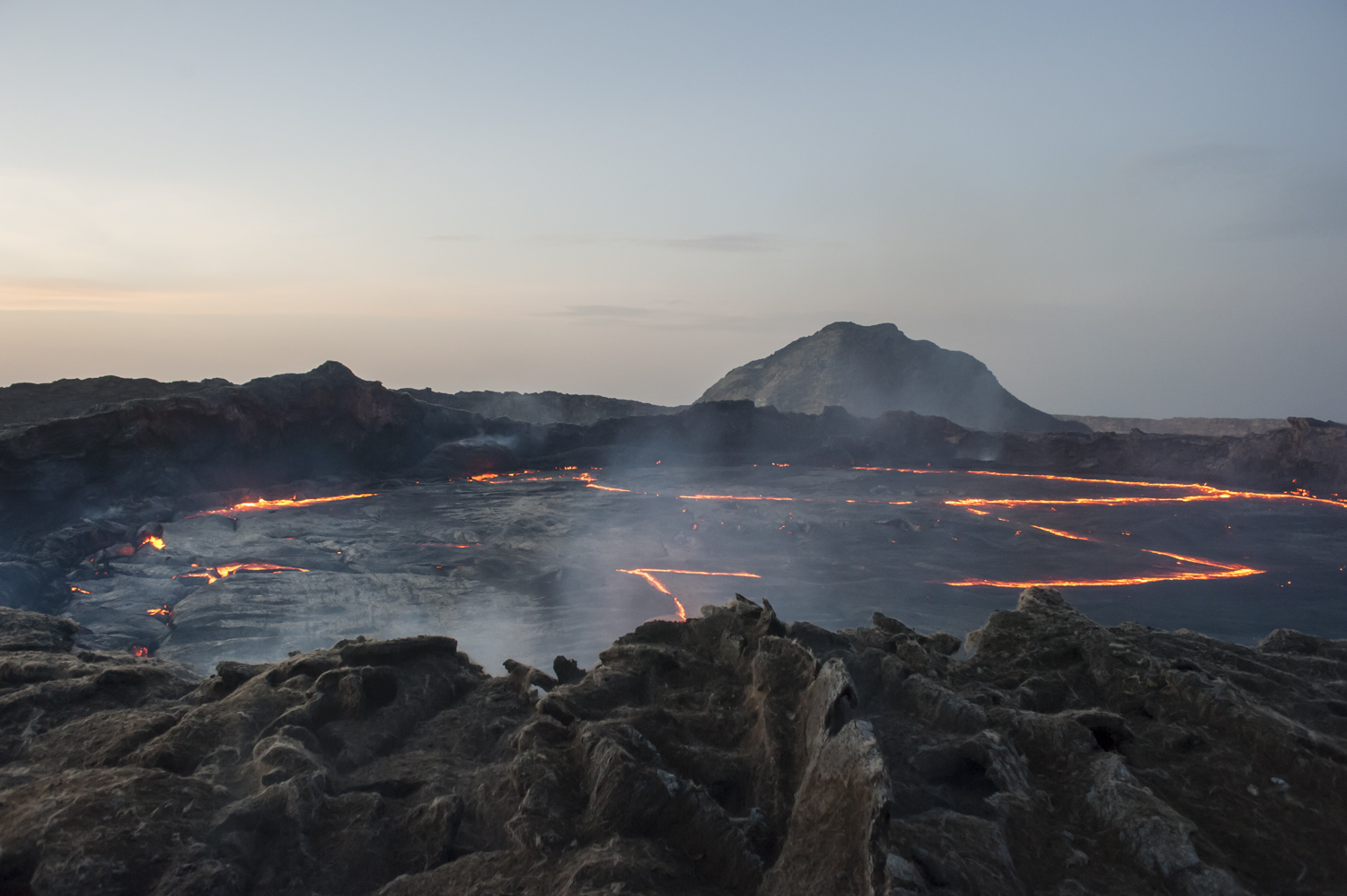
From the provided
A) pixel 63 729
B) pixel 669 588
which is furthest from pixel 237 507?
pixel 63 729

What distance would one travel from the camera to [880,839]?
3.37m

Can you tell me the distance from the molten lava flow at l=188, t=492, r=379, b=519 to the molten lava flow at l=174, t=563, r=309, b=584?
260 inches

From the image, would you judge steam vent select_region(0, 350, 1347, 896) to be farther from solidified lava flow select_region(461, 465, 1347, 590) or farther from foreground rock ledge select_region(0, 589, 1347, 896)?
solidified lava flow select_region(461, 465, 1347, 590)

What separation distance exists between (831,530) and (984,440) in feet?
75.7

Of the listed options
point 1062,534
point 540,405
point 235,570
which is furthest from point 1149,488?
point 540,405

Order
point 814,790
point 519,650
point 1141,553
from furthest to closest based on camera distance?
point 1141,553
point 519,650
point 814,790

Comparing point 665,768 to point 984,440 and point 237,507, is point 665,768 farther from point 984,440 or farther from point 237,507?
point 984,440

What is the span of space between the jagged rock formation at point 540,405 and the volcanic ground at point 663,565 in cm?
2565

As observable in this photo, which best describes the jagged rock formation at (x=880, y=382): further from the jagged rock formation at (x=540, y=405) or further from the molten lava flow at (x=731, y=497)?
the molten lava flow at (x=731, y=497)

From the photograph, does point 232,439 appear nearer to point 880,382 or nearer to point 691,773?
point 691,773

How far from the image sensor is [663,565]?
696 inches

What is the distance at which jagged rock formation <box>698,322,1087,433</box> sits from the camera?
70.3 metres

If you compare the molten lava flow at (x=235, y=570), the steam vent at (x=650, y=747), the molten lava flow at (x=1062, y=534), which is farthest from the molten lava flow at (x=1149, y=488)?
the molten lava flow at (x=235, y=570)

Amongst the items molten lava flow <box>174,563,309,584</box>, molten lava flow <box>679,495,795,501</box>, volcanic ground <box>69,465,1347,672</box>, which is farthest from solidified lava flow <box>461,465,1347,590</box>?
molten lava flow <box>174,563,309,584</box>
